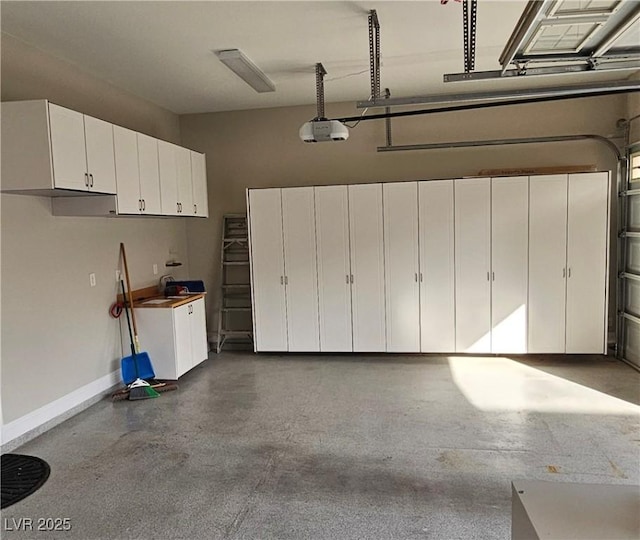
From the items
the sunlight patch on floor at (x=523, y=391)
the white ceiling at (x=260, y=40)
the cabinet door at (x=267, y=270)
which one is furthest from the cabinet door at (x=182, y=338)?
the sunlight patch on floor at (x=523, y=391)

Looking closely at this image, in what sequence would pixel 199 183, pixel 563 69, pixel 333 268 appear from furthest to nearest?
1. pixel 199 183
2. pixel 333 268
3. pixel 563 69

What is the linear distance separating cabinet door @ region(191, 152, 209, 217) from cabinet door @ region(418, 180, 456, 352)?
8.81 feet

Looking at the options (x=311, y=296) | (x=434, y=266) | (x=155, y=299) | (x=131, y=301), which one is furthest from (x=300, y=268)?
(x=131, y=301)

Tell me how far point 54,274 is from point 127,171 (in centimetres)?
113

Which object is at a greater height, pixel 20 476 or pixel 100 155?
pixel 100 155

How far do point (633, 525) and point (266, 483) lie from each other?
Answer: 7.10ft

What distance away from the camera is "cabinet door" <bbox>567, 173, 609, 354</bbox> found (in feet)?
16.7

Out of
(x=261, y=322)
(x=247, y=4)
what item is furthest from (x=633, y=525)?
(x=261, y=322)

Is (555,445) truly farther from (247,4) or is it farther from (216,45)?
(216,45)

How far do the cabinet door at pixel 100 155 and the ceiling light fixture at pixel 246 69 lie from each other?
3.98 ft

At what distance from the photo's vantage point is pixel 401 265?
550cm

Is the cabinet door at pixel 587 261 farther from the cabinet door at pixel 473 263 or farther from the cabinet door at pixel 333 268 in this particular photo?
the cabinet door at pixel 333 268

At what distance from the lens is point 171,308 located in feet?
15.7

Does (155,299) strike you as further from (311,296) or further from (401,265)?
(401,265)
